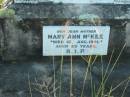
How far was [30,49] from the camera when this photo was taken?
4.91 meters

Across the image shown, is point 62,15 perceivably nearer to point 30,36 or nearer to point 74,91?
point 30,36

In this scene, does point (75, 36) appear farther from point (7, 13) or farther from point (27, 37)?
point (7, 13)

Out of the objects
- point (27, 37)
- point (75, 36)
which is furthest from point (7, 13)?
point (75, 36)

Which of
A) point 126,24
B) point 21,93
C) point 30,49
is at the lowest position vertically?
point 21,93

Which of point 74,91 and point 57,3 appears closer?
point 74,91

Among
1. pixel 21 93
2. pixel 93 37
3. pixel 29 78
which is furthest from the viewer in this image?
pixel 93 37

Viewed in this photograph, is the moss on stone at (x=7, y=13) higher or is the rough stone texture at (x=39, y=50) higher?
the moss on stone at (x=7, y=13)

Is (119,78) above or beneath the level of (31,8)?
beneath

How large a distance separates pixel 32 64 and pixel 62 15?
721 mm

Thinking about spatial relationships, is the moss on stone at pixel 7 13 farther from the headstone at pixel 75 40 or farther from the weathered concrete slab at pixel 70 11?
the headstone at pixel 75 40

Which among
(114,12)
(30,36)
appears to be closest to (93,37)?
(114,12)

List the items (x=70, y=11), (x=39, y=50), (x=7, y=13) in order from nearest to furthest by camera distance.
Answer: (x=7, y=13), (x=70, y=11), (x=39, y=50)

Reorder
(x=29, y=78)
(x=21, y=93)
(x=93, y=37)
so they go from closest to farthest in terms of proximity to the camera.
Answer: (x=21, y=93)
(x=29, y=78)
(x=93, y=37)

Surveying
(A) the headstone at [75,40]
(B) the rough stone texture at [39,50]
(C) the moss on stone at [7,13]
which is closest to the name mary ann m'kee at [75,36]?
(A) the headstone at [75,40]
